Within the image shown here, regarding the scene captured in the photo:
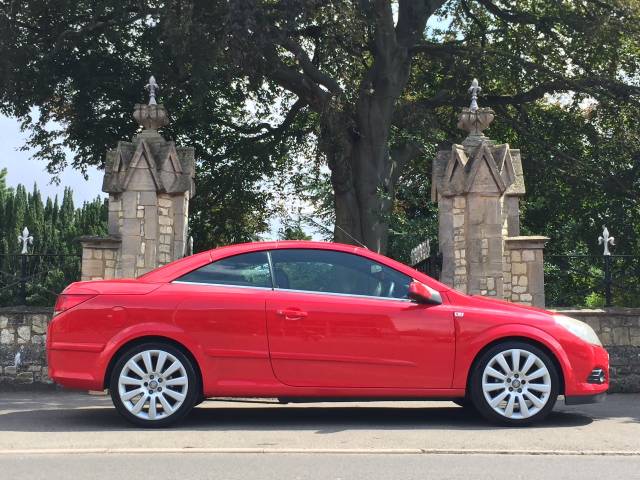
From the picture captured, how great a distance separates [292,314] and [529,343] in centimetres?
201

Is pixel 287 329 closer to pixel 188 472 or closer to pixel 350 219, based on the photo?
pixel 188 472

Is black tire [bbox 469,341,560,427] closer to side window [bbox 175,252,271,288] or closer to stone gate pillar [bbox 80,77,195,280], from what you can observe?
side window [bbox 175,252,271,288]

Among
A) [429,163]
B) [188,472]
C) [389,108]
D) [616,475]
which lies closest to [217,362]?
[188,472]

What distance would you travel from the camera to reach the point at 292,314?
750 centimetres

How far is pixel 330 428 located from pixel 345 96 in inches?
457

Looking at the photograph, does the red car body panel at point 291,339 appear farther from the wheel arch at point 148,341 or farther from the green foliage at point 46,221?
the green foliage at point 46,221

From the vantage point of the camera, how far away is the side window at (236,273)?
25.4 feet

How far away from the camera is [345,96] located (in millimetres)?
18203

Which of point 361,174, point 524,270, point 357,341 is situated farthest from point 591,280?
point 357,341

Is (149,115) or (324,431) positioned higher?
(149,115)

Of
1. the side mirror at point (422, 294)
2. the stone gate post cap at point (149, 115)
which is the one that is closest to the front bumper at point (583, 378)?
the side mirror at point (422, 294)

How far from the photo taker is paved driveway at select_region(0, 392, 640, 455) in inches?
260

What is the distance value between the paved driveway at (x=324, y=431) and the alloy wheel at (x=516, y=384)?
18 centimetres

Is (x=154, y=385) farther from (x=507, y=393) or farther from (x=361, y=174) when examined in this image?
(x=361, y=174)
